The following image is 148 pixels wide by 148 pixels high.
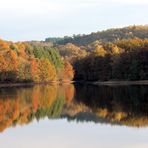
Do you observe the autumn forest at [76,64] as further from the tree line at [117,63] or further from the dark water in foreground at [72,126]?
the dark water in foreground at [72,126]

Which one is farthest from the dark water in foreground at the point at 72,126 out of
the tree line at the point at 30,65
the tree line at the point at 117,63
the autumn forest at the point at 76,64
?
the tree line at the point at 30,65

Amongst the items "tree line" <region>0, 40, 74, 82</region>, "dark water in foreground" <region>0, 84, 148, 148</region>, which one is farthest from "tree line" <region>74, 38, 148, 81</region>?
"dark water in foreground" <region>0, 84, 148, 148</region>

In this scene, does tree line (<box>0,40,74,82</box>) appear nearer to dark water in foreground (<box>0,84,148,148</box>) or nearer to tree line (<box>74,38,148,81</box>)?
tree line (<box>74,38,148,81</box>)

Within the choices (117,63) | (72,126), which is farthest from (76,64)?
(72,126)

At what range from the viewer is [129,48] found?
112 meters

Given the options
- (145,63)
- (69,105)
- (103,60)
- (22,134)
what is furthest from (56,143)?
(103,60)

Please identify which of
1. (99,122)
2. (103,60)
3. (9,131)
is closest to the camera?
(9,131)

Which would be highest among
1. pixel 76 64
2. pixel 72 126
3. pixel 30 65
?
pixel 72 126

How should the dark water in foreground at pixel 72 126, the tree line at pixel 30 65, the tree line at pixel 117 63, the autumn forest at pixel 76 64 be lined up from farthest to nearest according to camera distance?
the tree line at pixel 30 65 → the autumn forest at pixel 76 64 → the tree line at pixel 117 63 → the dark water in foreground at pixel 72 126

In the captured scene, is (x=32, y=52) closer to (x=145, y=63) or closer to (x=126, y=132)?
(x=145, y=63)

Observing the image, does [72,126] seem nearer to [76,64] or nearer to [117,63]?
[117,63]

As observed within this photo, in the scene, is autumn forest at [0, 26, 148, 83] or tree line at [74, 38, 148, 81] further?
autumn forest at [0, 26, 148, 83]

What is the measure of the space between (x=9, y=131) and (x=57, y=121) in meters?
6.34

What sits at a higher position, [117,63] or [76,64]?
[117,63]
